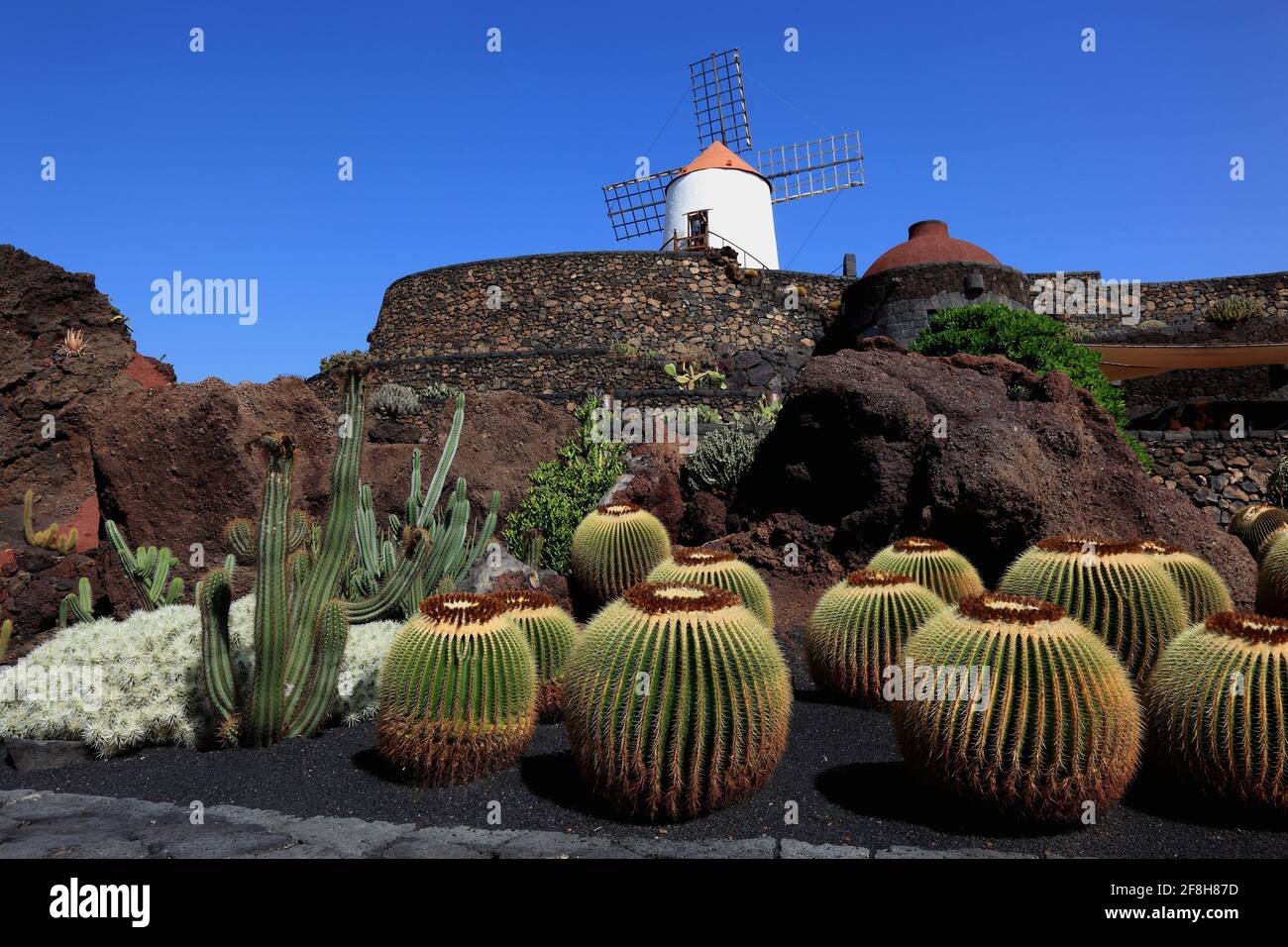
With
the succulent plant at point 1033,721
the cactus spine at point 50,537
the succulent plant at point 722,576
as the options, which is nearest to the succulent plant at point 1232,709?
the succulent plant at point 1033,721

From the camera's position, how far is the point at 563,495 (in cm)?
1113

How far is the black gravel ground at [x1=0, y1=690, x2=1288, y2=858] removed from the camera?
3.69m

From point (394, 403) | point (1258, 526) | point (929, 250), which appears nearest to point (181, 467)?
point (1258, 526)

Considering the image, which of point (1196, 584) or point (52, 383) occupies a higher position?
point (52, 383)

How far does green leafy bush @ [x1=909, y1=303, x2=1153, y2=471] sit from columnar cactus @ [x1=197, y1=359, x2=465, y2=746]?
29.3 ft

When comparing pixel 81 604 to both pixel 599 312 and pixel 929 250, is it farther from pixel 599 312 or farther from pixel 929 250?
pixel 929 250

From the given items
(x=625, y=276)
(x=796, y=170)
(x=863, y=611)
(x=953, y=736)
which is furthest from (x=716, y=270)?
(x=953, y=736)

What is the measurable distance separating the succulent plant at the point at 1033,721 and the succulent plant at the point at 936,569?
206 cm

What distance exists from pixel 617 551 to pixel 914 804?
4.02 metres

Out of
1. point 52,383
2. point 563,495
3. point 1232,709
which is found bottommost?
point 1232,709

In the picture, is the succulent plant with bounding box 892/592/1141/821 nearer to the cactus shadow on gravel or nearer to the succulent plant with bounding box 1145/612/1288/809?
the cactus shadow on gravel

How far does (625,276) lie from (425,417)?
774cm

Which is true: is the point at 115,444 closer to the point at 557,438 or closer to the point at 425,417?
the point at 557,438

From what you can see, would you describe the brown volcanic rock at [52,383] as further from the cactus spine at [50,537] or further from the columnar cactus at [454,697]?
the columnar cactus at [454,697]
